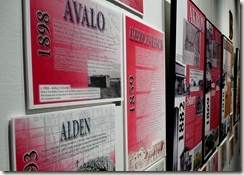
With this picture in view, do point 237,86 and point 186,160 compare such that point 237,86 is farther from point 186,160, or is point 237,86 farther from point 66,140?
point 66,140

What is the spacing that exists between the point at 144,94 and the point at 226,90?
26.0 inches

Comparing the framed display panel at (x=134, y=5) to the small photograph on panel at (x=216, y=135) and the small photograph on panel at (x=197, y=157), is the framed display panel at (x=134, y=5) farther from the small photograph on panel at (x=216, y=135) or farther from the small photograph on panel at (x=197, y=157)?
the small photograph on panel at (x=216, y=135)

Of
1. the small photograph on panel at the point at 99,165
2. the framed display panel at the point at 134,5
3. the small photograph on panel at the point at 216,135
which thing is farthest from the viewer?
the small photograph on panel at the point at 216,135

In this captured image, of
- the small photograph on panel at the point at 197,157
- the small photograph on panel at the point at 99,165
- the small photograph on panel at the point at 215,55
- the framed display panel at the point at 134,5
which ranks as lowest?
the small photograph on panel at the point at 197,157

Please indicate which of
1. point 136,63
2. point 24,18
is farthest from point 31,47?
point 136,63

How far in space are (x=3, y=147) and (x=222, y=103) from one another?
1.30m

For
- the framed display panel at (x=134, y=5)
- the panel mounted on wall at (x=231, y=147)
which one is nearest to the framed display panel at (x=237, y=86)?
the panel mounted on wall at (x=231, y=147)

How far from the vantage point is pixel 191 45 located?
1.30 m

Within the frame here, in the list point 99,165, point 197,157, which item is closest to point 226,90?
point 197,157

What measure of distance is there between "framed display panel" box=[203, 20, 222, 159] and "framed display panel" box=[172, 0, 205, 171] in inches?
2.1

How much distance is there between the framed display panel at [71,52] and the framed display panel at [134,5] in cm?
7

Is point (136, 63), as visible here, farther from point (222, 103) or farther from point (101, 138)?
point (222, 103)

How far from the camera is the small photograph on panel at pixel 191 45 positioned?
124 cm

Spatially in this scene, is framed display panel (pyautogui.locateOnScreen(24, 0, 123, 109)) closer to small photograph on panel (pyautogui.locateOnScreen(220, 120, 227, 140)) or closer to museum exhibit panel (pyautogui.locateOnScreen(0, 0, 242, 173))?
museum exhibit panel (pyautogui.locateOnScreen(0, 0, 242, 173))
